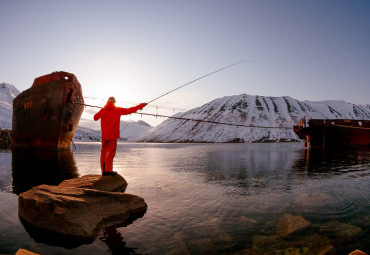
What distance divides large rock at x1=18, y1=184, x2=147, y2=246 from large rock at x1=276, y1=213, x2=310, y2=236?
3.52 meters

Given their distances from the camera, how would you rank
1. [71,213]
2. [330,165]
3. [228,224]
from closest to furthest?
1. [71,213]
2. [228,224]
3. [330,165]

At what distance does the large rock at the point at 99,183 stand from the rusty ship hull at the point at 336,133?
39.2 meters

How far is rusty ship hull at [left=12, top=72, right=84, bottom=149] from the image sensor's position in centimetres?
2720

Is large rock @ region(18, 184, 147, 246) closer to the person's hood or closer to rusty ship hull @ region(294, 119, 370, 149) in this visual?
the person's hood

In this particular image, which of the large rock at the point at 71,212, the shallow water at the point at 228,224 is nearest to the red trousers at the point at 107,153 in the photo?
the shallow water at the point at 228,224

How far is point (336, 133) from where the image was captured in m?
39.0

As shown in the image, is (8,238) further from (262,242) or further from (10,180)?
(10,180)

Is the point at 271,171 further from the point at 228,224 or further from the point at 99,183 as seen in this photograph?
the point at 99,183

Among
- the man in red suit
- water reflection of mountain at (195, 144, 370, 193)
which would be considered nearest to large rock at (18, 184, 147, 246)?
the man in red suit

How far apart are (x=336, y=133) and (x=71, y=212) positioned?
45.1 metres

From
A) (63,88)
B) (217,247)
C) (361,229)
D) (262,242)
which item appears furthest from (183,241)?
(63,88)

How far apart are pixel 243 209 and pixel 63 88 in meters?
27.8

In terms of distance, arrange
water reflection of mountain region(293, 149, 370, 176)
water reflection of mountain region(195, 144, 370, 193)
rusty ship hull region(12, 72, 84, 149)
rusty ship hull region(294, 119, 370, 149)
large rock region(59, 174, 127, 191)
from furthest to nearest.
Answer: rusty ship hull region(294, 119, 370, 149) < rusty ship hull region(12, 72, 84, 149) < water reflection of mountain region(293, 149, 370, 176) < water reflection of mountain region(195, 144, 370, 193) < large rock region(59, 174, 127, 191)

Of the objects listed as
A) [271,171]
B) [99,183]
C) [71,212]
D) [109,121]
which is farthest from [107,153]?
[271,171]
